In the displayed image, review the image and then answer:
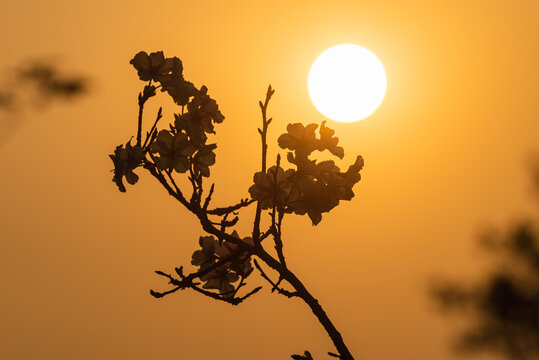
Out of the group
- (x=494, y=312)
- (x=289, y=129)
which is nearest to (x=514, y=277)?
(x=494, y=312)

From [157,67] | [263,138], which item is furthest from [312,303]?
[157,67]

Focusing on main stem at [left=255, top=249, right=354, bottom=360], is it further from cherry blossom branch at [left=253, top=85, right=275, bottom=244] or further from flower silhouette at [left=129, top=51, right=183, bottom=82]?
flower silhouette at [left=129, top=51, right=183, bottom=82]

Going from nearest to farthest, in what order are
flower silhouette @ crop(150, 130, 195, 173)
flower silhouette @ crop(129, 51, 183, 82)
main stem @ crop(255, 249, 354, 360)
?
main stem @ crop(255, 249, 354, 360), flower silhouette @ crop(150, 130, 195, 173), flower silhouette @ crop(129, 51, 183, 82)

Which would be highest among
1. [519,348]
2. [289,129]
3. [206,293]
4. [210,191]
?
[519,348]

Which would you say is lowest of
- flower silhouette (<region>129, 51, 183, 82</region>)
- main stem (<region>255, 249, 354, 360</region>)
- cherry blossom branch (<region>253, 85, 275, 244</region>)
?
main stem (<region>255, 249, 354, 360</region>)

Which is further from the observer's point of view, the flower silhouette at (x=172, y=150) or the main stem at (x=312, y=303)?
the flower silhouette at (x=172, y=150)

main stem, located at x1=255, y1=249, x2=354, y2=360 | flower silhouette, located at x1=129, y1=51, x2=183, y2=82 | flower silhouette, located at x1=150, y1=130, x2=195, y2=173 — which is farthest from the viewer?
flower silhouette, located at x1=129, y1=51, x2=183, y2=82

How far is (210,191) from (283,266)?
2.01ft

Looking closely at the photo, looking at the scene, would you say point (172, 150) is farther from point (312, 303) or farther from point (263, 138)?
point (312, 303)

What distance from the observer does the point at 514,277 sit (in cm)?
2886

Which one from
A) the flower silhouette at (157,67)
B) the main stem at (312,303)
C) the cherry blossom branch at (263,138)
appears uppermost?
the flower silhouette at (157,67)

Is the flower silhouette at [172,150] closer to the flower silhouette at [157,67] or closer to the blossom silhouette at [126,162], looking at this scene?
the blossom silhouette at [126,162]

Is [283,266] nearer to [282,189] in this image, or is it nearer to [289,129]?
[282,189]

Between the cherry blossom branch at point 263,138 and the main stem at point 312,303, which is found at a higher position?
the cherry blossom branch at point 263,138
